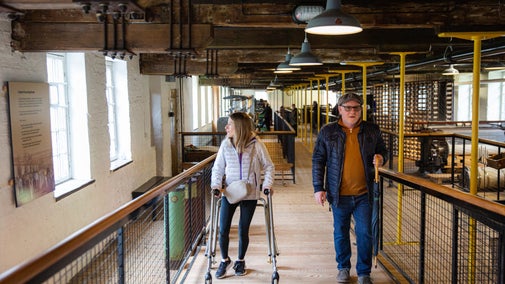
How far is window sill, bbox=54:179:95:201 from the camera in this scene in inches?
232

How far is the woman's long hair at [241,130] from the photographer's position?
3.94 m

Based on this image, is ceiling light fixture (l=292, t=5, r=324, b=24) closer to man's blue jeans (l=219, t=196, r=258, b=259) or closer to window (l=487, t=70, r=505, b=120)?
man's blue jeans (l=219, t=196, r=258, b=259)

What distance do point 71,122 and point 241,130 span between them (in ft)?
11.5

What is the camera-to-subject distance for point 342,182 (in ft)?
12.0

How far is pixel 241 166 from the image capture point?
396cm

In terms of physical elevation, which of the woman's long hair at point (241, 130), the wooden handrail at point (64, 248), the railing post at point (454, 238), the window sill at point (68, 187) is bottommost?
the window sill at point (68, 187)

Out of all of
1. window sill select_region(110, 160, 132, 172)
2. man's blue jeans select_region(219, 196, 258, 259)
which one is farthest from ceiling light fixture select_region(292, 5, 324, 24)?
window sill select_region(110, 160, 132, 172)

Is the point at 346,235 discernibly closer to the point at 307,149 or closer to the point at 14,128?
the point at 14,128

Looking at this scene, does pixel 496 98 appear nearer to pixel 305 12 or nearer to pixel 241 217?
pixel 305 12

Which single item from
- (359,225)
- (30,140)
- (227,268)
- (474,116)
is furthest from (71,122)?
(474,116)

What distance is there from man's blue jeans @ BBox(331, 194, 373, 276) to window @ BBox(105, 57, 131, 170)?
5.35 m

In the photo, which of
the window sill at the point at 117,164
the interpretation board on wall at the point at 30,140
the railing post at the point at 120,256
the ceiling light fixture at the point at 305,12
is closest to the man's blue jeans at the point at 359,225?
the railing post at the point at 120,256

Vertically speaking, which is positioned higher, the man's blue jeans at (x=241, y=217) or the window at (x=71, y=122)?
the window at (x=71, y=122)

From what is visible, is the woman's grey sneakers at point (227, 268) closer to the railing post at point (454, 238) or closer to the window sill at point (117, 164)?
the railing post at point (454, 238)
